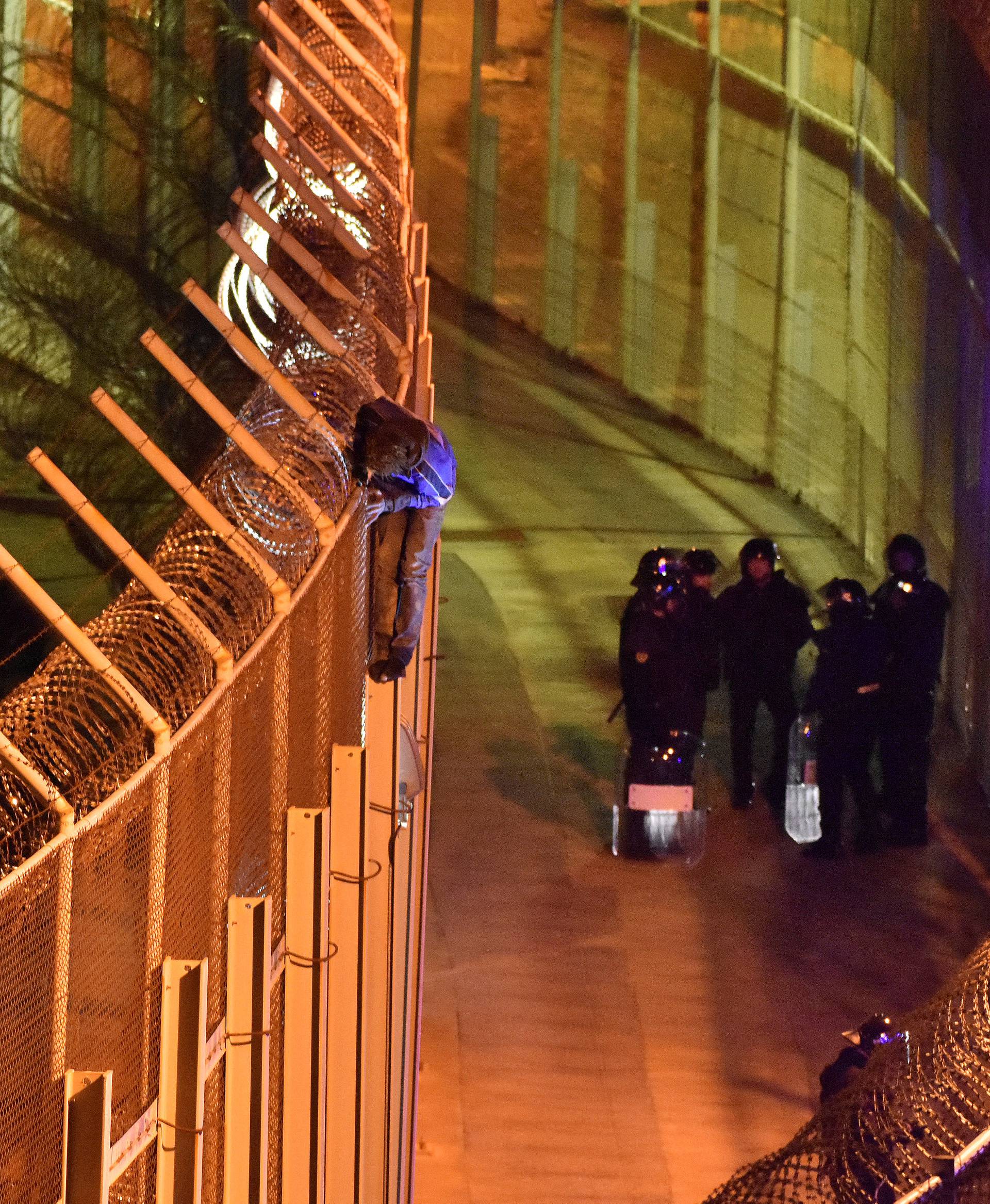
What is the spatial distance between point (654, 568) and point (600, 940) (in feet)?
6.46

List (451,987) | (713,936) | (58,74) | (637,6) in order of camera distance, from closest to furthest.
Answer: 1. (451,987)
2. (713,936)
3. (58,74)
4. (637,6)

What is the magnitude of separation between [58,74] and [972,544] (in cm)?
641

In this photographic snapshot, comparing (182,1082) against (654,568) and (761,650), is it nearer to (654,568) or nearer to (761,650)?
(654,568)

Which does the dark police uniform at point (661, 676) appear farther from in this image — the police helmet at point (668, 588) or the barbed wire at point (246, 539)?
the barbed wire at point (246, 539)

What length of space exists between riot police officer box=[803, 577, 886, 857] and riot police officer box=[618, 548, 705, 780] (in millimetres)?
616

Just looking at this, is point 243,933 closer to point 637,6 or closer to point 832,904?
point 832,904

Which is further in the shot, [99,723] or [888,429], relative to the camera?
[888,429]

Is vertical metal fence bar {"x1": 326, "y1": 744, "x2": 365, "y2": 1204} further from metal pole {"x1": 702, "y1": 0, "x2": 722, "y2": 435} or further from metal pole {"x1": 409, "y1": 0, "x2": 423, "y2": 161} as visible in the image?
metal pole {"x1": 409, "y1": 0, "x2": 423, "y2": 161}

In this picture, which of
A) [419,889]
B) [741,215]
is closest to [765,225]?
[741,215]

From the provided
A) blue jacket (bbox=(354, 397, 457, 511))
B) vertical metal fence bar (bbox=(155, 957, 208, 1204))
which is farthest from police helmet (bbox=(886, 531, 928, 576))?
vertical metal fence bar (bbox=(155, 957, 208, 1204))

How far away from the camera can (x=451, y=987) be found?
24.3ft

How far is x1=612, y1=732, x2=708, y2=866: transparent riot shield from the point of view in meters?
8.55

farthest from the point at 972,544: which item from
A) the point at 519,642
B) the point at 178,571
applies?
the point at 178,571

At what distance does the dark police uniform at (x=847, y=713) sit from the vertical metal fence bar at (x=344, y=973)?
4860 millimetres
